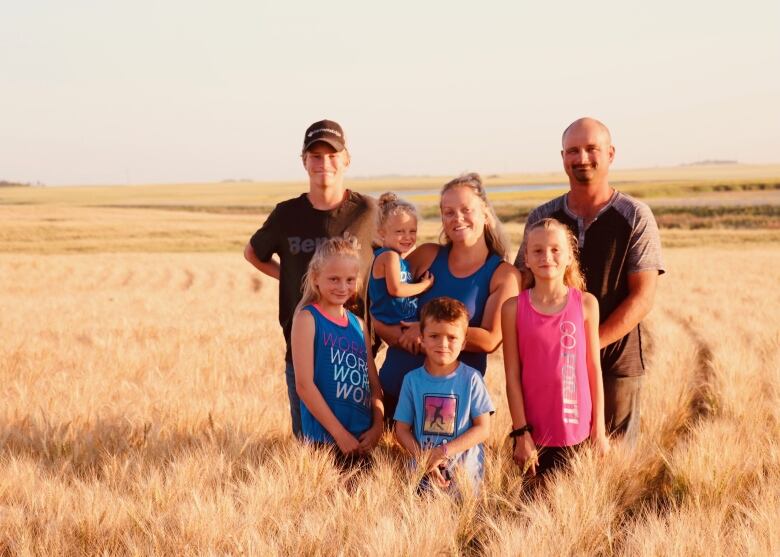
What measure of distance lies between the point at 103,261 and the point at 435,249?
2212 centimetres

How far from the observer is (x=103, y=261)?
2448cm

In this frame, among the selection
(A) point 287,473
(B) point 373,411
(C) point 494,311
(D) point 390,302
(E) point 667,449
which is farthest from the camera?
(E) point 667,449

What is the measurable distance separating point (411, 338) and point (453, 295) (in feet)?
0.99

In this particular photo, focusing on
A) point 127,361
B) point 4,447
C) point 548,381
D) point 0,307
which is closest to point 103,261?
point 0,307

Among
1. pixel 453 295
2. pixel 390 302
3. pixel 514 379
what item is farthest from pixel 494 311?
pixel 390 302

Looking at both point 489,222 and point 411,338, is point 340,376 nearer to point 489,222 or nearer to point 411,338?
point 411,338

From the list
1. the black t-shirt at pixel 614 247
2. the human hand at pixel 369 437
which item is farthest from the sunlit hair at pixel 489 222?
the human hand at pixel 369 437

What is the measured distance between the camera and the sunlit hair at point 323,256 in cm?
399

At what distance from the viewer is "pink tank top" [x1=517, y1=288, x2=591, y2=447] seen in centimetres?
379

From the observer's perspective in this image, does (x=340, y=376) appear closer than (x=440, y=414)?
No

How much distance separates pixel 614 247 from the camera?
4.30 meters

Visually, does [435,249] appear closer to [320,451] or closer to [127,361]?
[320,451]

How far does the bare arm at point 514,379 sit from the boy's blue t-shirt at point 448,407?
0.47 ft

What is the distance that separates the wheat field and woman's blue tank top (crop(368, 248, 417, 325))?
0.71 metres
